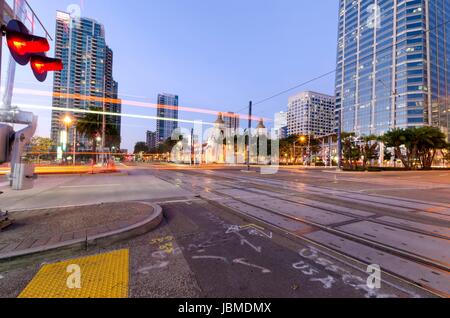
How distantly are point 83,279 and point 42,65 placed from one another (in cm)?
513

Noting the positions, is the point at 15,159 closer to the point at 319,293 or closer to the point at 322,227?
the point at 319,293

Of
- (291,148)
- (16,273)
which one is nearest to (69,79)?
(16,273)

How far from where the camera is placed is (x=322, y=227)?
17.1ft

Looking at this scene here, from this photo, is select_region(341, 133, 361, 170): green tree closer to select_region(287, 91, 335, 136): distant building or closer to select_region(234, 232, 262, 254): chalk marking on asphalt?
select_region(234, 232, 262, 254): chalk marking on asphalt

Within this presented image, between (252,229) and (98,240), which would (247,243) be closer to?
(252,229)

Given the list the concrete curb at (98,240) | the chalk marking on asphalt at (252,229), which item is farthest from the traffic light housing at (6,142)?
the chalk marking on asphalt at (252,229)

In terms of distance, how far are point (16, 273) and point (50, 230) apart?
1599 millimetres

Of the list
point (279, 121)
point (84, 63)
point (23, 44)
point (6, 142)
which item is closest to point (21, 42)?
point (23, 44)

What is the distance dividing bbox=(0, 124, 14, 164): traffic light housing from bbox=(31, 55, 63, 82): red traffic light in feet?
4.98

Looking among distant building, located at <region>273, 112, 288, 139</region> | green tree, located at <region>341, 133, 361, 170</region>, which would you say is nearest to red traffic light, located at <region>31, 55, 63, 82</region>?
green tree, located at <region>341, 133, 361, 170</region>

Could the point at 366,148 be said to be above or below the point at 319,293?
above

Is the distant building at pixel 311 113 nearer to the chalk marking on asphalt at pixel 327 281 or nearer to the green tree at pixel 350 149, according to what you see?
the green tree at pixel 350 149

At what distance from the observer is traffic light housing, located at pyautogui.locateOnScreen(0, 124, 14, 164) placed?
4.21 meters
